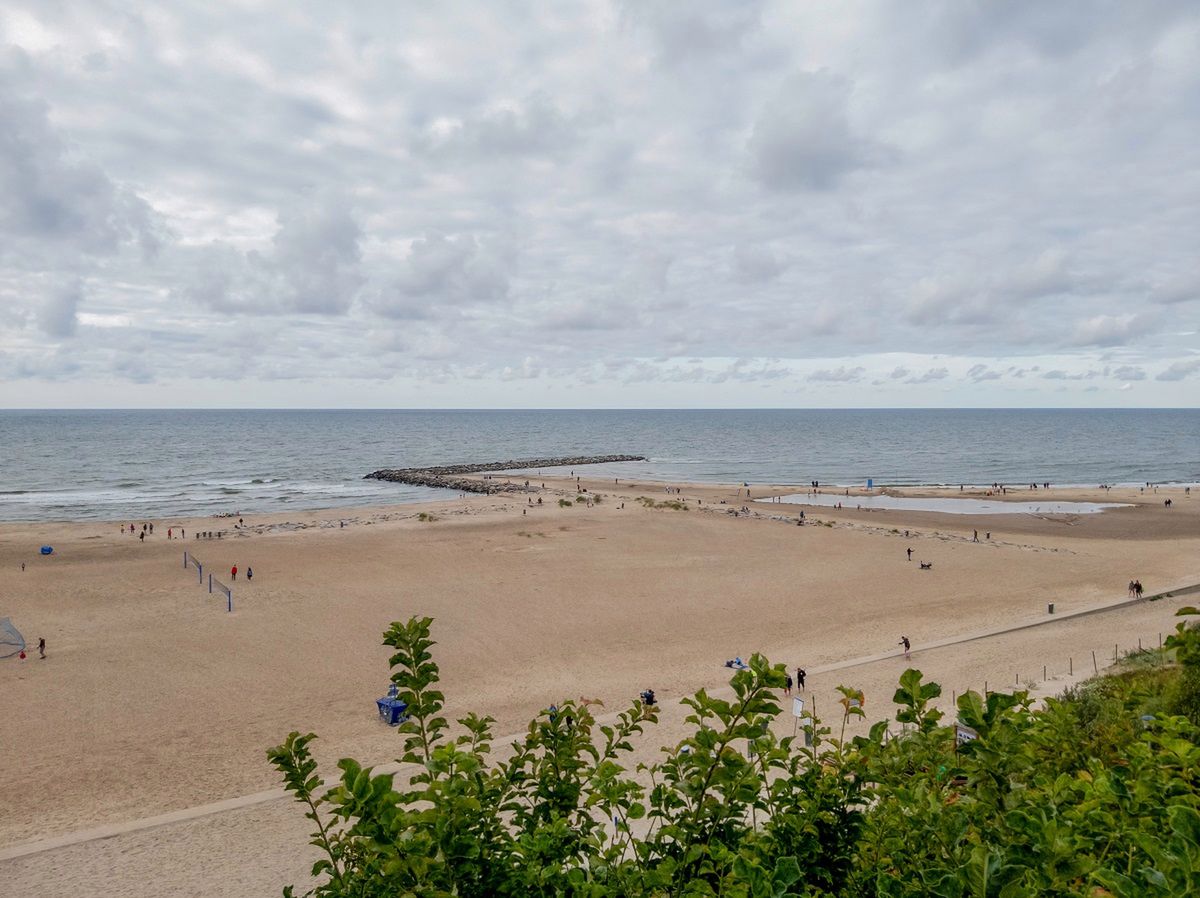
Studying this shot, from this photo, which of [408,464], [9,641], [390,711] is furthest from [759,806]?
[408,464]

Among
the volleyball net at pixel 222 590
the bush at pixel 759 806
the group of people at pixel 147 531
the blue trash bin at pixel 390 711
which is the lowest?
the blue trash bin at pixel 390 711

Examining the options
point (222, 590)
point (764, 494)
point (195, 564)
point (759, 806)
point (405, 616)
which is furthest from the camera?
point (764, 494)

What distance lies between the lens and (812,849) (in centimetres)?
437

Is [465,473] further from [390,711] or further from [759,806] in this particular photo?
[759,806]

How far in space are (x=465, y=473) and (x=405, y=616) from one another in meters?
72.6

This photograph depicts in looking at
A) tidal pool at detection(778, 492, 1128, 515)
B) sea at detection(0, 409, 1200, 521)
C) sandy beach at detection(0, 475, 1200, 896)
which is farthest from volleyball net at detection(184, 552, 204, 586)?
tidal pool at detection(778, 492, 1128, 515)

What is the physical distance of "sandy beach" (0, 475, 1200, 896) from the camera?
15742mm

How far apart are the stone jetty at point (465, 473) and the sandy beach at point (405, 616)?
28.7m

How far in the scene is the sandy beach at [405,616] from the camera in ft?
51.6

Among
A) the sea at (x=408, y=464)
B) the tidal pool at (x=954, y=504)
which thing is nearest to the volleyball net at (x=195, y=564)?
the sea at (x=408, y=464)

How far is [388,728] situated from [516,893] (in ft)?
58.9

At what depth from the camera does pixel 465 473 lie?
102812mm

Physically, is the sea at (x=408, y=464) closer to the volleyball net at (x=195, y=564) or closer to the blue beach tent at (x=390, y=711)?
the volleyball net at (x=195, y=564)

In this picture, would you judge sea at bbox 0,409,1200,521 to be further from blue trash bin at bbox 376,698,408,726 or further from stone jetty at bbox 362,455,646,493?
blue trash bin at bbox 376,698,408,726
